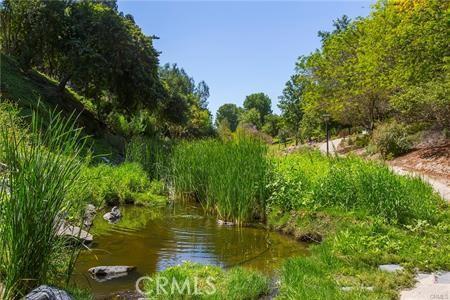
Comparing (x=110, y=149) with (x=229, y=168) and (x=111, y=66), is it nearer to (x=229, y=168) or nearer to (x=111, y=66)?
(x=111, y=66)

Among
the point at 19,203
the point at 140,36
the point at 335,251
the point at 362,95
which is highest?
the point at 140,36

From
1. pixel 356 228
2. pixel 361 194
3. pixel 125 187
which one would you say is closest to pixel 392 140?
pixel 361 194

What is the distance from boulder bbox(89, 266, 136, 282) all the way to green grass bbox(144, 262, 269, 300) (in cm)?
50

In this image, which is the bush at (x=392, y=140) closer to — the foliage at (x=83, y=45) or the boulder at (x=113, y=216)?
the foliage at (x=83, y=45)

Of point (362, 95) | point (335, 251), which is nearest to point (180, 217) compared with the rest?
point (335, 251)

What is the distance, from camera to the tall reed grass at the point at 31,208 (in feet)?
10.7

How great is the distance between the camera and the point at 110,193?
9.95 m

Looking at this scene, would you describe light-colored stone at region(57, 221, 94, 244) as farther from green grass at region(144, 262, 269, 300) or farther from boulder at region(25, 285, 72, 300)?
green grass at region(144, 262, 269, 300)

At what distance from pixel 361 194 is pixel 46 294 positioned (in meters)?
5.16

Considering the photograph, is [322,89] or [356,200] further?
[322,89]

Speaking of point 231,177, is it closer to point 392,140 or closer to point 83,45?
point 392,140

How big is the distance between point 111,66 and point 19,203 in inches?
598

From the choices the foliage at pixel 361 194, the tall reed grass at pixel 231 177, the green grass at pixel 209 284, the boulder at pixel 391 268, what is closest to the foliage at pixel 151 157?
the tall reed grass at pixel 231 177

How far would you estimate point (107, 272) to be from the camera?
5.05 meters
